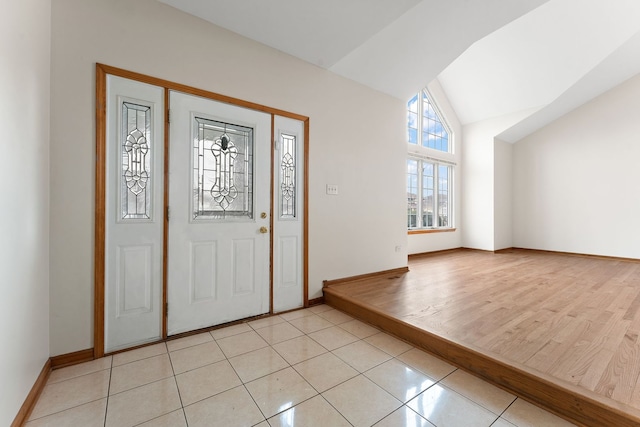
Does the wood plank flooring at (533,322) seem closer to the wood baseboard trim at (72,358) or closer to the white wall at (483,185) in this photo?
the white wall at (483,185)

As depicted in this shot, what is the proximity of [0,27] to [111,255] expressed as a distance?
143cm

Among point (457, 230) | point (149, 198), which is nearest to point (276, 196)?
point (149, 198)

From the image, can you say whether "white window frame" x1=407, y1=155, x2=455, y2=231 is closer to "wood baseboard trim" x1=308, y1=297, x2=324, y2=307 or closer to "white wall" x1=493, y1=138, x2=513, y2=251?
"white wall" x1=493, y1=138, x2=513, y2=251

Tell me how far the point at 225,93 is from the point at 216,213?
114 cm

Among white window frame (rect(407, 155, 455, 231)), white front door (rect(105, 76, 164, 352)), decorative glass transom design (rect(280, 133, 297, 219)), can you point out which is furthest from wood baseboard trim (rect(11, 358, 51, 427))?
white window frame (rect(407, 155, 455, 231))

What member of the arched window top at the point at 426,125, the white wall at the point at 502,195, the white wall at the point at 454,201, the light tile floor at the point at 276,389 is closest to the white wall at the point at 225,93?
the light tile floor at the point at 276,389

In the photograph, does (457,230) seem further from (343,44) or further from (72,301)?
(72,301)

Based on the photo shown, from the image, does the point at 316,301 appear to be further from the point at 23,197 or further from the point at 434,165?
the point at 434,165

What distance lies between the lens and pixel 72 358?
1.89 m

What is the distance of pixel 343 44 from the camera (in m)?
2.81

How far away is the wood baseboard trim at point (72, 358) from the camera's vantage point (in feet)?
6.04

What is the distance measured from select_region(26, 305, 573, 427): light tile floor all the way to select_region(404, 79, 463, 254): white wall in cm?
370

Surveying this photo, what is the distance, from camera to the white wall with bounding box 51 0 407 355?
1867mm

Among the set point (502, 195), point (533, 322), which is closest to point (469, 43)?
point (533, 322)
